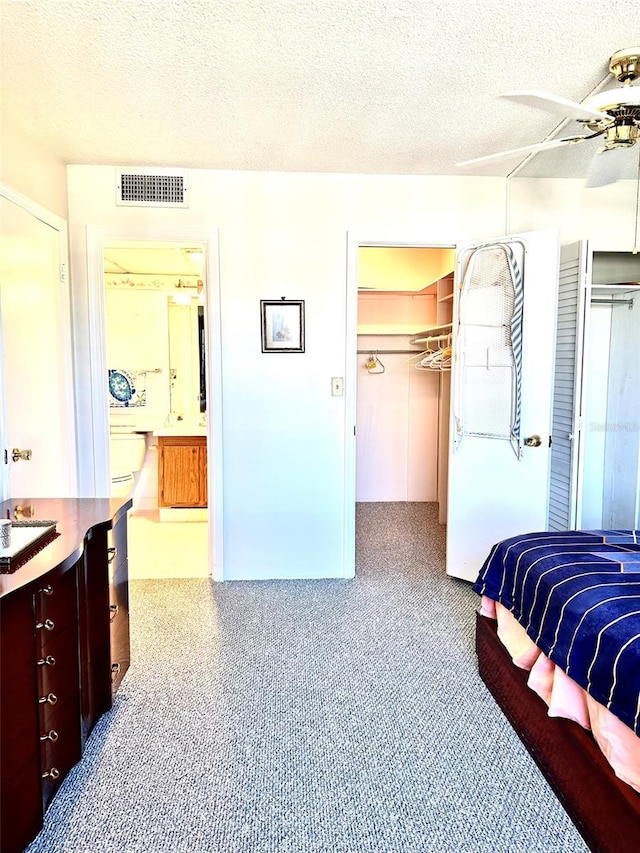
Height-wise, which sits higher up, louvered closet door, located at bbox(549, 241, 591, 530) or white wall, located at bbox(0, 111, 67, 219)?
white wall, located at bbox(0, 111, 67, 219)

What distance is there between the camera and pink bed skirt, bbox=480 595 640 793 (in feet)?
4.36

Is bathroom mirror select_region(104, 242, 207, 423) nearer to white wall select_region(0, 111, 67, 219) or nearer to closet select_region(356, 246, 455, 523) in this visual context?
closet select_region(356, 246, 455, 523)

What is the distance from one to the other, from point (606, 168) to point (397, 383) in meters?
2.57

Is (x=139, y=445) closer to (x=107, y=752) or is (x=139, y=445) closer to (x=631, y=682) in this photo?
(x=107, y=752)

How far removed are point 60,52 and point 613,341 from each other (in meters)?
3.56

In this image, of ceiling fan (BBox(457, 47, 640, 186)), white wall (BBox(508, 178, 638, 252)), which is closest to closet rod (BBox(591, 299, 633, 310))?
white wall (BBox(508, 178, 638, 252))

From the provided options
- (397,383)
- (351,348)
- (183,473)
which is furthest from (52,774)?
(397,383)

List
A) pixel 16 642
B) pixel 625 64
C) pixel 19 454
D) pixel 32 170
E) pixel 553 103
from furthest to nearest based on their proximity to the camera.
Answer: pixel 32 170 < pixel 19 454 < pixel 625 64 < pixel 553 103 < pixel 16 642

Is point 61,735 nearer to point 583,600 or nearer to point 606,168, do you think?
point 583,600

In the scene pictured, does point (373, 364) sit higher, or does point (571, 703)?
point (373, 364)

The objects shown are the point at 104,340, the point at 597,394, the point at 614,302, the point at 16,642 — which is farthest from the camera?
the point at 597,394

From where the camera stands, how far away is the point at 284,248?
10.4 feet

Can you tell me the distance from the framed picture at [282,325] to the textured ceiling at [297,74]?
0.83 m

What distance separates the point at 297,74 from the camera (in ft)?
6.81
